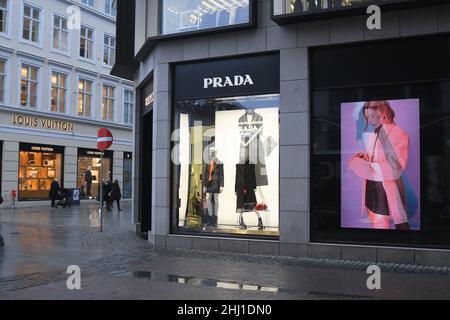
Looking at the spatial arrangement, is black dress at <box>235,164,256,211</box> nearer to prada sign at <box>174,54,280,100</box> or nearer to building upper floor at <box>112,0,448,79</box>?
prada sign at <box>174,54,280,100</box>

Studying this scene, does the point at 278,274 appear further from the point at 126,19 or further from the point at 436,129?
the point at 126,19

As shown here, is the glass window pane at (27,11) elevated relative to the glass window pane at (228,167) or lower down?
elevated

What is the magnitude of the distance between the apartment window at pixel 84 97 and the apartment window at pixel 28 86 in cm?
414

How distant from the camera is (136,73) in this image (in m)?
16.8

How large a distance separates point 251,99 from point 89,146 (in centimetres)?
2692

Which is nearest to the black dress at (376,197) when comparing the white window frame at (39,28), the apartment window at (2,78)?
the apartment window at (2,78)

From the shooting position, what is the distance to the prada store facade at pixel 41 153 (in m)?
30.6

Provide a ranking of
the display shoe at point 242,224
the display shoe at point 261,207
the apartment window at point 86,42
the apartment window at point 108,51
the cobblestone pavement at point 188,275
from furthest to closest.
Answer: the apartment window at point 108,51 → the apartment window at point 86,42 → the display shoe at point 242,224 → the display shoe at point 261,207 → the cobblestone pavement at point 188,275

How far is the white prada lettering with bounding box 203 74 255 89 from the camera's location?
1222 centimetres

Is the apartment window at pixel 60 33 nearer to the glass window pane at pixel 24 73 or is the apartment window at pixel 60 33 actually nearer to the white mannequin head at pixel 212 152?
the glass window pane at pixel 24 73

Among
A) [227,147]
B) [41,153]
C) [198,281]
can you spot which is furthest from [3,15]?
[198,281]

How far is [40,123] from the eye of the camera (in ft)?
108

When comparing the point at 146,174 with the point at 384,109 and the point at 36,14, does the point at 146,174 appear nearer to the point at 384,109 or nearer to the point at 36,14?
the point at 384,109

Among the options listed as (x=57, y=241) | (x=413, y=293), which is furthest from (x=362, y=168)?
(x=57, y=241)
